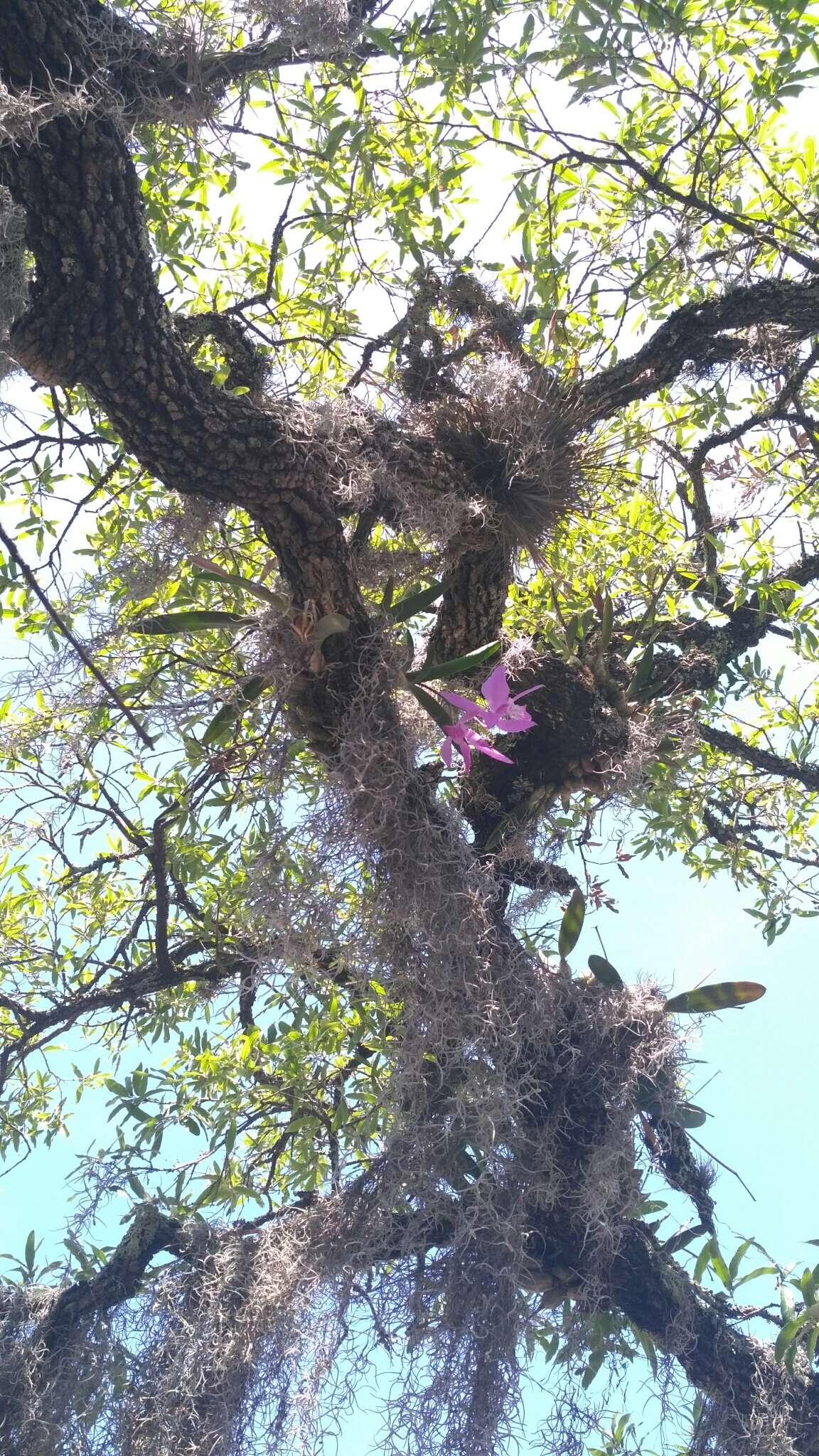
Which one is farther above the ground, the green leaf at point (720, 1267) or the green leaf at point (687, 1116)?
the green leaf at point (687, 1116)

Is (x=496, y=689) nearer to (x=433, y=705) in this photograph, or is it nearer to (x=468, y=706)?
(x=468, y=706)

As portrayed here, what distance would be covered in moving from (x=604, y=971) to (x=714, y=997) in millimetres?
232

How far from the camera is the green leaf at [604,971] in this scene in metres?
2.12

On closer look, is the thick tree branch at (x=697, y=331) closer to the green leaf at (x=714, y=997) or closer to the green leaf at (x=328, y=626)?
the green leaf at (x=328, y=626)

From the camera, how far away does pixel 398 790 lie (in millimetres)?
1902

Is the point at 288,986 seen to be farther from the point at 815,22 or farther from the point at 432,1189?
the point at 815,22

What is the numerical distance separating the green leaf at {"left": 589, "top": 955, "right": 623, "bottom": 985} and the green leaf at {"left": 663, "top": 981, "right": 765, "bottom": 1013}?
112mm

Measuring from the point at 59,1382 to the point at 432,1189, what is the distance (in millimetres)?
842

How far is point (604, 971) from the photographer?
213 cm

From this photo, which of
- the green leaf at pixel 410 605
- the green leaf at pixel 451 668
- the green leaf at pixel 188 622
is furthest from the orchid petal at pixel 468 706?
the green leaf at pixel 188 622

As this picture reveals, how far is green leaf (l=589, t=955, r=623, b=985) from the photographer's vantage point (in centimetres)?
212

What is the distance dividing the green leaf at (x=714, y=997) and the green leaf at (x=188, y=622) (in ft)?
3.87

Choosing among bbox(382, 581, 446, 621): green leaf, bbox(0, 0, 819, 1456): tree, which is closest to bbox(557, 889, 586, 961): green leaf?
bbox(0, 0, 819, 1456): tree

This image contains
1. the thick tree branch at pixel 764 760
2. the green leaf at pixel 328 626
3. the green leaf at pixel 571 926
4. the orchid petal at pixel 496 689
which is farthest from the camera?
the thick tree branch at pixel 764 760
